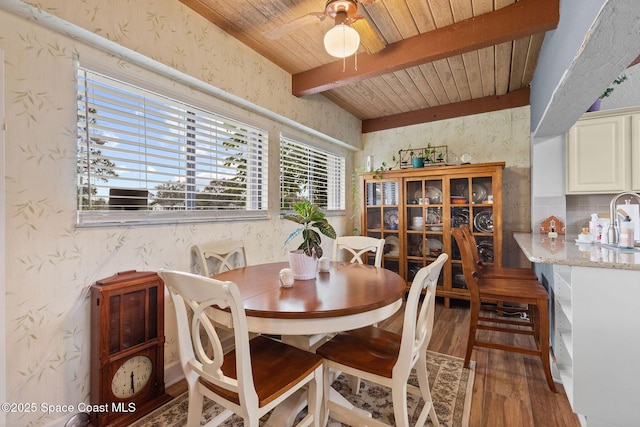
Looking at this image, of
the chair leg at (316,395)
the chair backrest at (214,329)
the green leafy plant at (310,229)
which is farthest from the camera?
the green leafy plant at (310,229)

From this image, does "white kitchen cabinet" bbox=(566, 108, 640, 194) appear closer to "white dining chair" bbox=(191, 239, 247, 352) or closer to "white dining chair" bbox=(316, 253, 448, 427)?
"white dining chair" bbox=(316, 253, 448, 427)

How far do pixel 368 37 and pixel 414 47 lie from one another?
422mm

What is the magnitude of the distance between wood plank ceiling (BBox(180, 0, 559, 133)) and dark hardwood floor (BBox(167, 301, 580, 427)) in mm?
2290

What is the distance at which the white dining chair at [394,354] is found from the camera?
1.21 meters

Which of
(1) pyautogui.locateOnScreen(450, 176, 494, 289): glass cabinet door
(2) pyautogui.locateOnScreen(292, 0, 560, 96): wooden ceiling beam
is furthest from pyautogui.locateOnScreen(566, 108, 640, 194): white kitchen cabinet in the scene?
(2) pyautogui.locateOnScreen(292, 0, 560, 96): wooden ceiling beam

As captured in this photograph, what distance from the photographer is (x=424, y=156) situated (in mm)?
3871

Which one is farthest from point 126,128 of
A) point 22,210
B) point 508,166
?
point 508,166

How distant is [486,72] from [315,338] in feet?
9.74

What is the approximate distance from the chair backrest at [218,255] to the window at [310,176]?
742 mm

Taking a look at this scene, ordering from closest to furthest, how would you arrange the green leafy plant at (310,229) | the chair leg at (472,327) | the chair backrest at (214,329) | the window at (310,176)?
the chair backrest at (214,329), the green leafy plant at (310,229), the chair leg at (472,327), the window at (310,176)

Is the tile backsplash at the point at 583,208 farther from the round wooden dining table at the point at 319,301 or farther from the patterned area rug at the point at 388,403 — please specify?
the round wooden dining table at the point at 319,301

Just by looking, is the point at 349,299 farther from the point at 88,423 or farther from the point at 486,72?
the point at 486,72

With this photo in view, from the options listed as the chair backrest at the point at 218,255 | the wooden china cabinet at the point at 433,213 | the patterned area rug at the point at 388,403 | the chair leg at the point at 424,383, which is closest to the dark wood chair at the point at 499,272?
the wooden china cabinet at the point at 433,213

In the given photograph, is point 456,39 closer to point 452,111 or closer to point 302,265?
point 452,111
